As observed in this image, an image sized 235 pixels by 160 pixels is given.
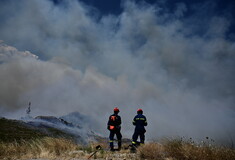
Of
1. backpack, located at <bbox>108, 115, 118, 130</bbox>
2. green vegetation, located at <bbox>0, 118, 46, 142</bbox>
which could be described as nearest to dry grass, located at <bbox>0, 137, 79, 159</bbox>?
backpack, located at <bbox>108, 115, 118, 130</bbox>

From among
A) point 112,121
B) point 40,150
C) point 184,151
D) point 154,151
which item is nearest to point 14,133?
point 112,121

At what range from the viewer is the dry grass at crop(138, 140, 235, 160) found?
4.66 meters

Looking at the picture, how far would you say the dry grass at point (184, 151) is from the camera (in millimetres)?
4660

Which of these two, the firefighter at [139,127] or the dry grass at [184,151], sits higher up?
the firefighter at [139,127]

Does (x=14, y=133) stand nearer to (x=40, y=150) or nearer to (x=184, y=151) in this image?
(x=40, y=150)

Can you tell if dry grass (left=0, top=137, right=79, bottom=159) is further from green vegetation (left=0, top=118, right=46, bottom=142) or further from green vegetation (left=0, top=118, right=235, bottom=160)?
green vegetation (left=0, top=118, right=46, bottom=142)

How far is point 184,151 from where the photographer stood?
17.5 ft

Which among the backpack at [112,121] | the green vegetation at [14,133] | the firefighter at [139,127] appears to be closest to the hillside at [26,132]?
the green vegetation at [14,133]

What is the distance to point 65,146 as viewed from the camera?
795 centimetres

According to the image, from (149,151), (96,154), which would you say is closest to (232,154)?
(149,151)

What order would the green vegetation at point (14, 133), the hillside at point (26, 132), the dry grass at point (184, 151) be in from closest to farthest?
the dry grass at point (184, 151) → the hillside at point (26, 132) → the green vegetation at point (14, 133)

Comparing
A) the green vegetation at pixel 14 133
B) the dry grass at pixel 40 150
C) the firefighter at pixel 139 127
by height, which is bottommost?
the dry grass at pixel 40 150

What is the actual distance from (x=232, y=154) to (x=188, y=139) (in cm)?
171

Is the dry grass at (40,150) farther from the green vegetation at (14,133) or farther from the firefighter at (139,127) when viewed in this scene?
the green vegetation at (14,133)
